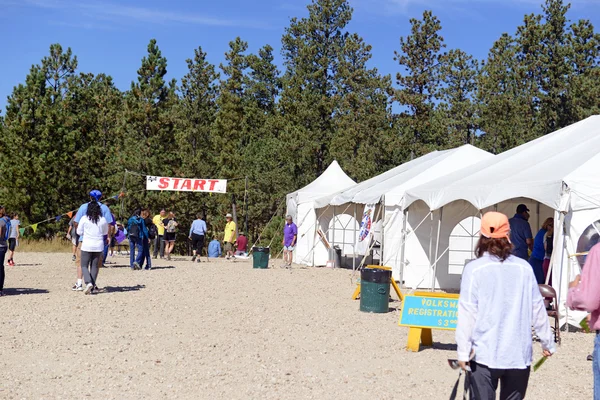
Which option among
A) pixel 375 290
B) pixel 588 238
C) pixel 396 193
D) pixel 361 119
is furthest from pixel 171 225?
pixel 361 119

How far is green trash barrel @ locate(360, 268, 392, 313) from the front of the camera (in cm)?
1173

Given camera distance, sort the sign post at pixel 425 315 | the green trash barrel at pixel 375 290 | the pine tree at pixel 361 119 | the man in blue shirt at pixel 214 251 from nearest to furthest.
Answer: the sign post at pixel 425 315 < the green trash barrel at pixel 375 290 < the man in blue shirt at pixel 214 251 < the pine tree at pixel 361 119

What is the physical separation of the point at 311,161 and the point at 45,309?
1180 inches

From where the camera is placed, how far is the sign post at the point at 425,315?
339 inches

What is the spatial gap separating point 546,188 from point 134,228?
33.7ft

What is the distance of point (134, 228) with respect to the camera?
709 inches

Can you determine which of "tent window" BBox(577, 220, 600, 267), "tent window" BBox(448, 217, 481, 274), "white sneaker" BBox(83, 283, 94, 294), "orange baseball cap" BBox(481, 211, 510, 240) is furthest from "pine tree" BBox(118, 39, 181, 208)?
"orange baseball cap" BBox(481, 211, 510, 240)

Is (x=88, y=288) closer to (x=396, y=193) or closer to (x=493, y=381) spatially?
(x=396, y=193)

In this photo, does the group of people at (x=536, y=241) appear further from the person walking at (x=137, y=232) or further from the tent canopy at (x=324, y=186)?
the tent canopy at (x=324, y=186)

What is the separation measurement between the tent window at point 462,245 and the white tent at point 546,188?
167mm

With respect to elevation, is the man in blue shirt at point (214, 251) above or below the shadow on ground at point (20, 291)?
above

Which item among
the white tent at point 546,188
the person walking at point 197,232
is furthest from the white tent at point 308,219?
the white tent at point 546,188

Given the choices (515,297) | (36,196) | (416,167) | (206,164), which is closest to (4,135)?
(36,196)

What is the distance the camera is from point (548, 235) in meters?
11.5
